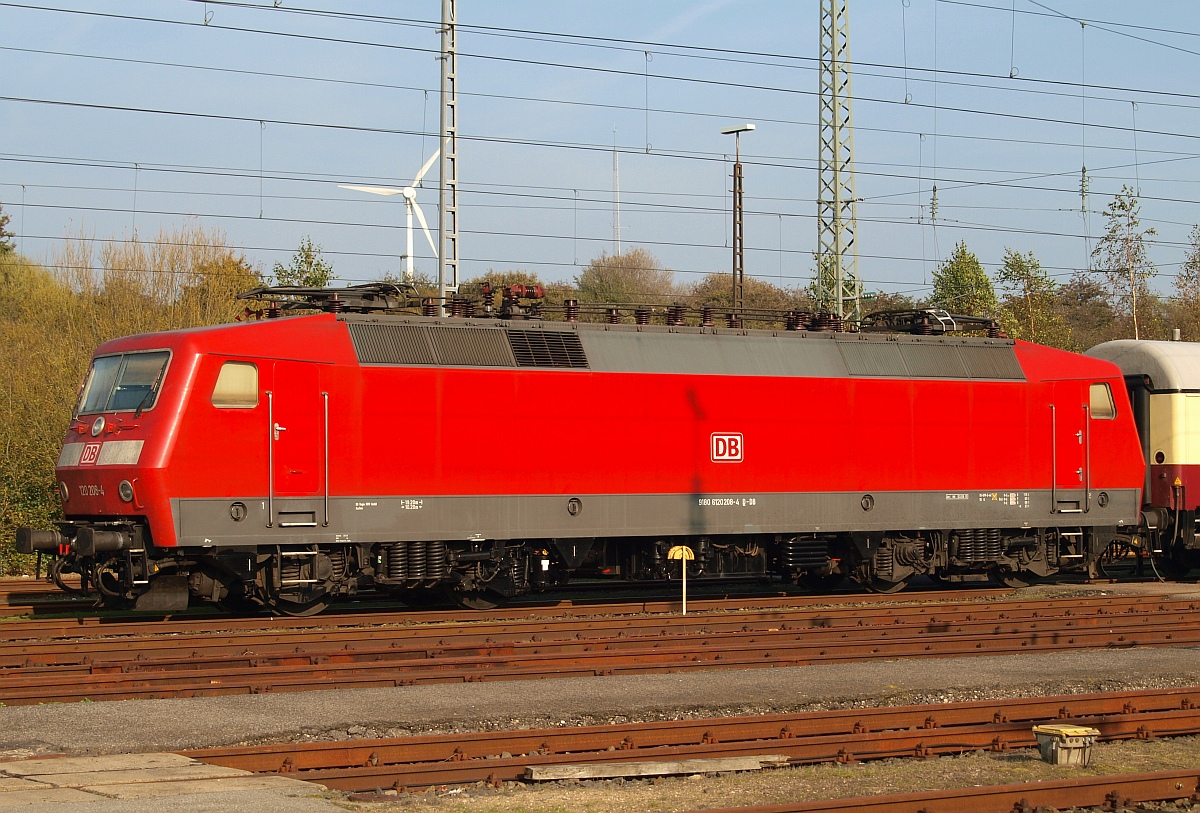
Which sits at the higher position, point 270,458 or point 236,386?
point 236,386

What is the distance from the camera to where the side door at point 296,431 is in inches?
667

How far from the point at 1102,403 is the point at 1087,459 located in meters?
1.14

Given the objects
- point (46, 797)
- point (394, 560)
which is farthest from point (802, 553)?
point (46, 797)

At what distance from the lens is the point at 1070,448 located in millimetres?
22766

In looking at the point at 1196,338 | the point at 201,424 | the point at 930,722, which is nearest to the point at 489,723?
the point at 930,722

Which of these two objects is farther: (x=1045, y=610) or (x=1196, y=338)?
(x=1196, y=338)

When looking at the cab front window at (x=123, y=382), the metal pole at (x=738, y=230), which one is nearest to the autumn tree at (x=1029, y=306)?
the metal pole at (x=738, y=230)

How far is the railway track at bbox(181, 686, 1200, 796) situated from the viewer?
9219mm

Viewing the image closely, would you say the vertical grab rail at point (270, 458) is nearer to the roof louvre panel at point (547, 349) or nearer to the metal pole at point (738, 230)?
the roof louvre panel at point (547, 349)

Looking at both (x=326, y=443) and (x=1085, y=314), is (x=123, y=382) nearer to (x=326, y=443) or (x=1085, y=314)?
(x=326, y=443)

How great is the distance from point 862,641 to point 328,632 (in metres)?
6.58

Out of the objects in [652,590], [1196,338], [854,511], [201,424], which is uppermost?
[1196,338]

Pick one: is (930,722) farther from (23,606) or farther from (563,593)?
(23,606)

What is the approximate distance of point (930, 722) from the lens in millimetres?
10758
